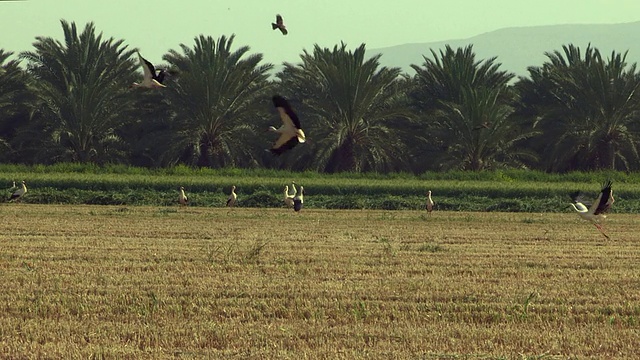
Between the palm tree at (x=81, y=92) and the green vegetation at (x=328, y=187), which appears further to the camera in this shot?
the palm tree at (x=81, y=92)

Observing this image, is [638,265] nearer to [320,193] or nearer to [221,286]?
[221,286]

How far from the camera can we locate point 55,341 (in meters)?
11.8

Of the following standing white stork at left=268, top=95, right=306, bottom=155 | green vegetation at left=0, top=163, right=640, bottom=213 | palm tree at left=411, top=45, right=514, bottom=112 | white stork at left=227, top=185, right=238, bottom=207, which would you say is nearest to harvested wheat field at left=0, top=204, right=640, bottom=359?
standing white stork at left=268, top=95, right=306, bottom=155

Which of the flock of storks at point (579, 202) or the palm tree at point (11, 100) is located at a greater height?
the palm tree at point (11, 100)

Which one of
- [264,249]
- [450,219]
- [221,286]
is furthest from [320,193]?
[221,286]

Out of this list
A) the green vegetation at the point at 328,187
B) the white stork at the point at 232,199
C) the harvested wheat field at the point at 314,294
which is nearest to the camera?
the harvested wheat field at the point at 314,294

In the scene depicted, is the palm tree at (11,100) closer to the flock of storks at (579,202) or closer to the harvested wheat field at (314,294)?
the flock of storks at (579,202)

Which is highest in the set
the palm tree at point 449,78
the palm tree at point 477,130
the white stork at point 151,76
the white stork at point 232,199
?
the palm tree at point 449,78

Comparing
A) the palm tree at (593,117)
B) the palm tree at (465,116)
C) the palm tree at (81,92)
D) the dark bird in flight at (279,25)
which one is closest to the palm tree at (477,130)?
the palm tree at (465,116)

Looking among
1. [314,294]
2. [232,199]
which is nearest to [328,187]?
[232,199]

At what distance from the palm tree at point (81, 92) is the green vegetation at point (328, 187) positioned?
2.53 m

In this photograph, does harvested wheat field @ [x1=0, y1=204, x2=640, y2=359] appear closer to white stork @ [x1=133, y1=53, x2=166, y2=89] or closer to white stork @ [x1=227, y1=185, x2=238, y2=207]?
white stork @ [x1=133, y1=53, x2=166, y2=89]

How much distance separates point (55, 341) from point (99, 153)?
37.2 metres

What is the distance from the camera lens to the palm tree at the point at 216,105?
46469mm
